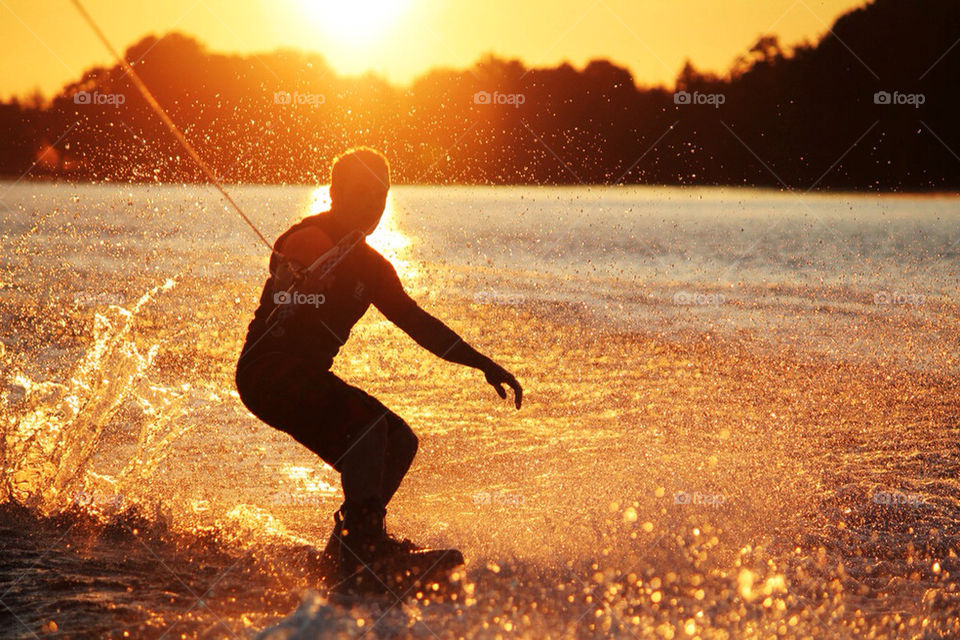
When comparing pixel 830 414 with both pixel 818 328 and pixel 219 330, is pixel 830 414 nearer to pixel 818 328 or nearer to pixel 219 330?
pixel 818 328

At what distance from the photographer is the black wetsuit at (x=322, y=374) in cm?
457

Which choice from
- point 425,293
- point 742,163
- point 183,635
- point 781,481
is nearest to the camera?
point 183,635

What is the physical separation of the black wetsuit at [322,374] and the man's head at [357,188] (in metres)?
0.08

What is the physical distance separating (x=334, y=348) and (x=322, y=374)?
167mm

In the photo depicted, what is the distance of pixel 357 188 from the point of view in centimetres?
471

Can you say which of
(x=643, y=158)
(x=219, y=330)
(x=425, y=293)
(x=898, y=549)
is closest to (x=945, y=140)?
(x=643, y=158)

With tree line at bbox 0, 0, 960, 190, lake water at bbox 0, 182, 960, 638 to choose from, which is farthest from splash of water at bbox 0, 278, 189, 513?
tree line at bbox 0, 0, 960, 190

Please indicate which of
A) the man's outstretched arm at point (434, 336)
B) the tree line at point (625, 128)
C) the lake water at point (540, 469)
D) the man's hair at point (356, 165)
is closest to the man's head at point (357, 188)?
the man's hair at point (356, 165)

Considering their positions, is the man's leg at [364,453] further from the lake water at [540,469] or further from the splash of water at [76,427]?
the splash of water at [76,427]

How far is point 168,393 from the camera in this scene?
857 cm

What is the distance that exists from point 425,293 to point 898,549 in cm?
1103

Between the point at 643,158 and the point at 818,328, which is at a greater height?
the point at 643,158

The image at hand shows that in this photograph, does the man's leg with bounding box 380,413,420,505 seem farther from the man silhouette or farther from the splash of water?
the splash of water

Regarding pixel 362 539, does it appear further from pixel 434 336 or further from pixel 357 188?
pixel 357 188
